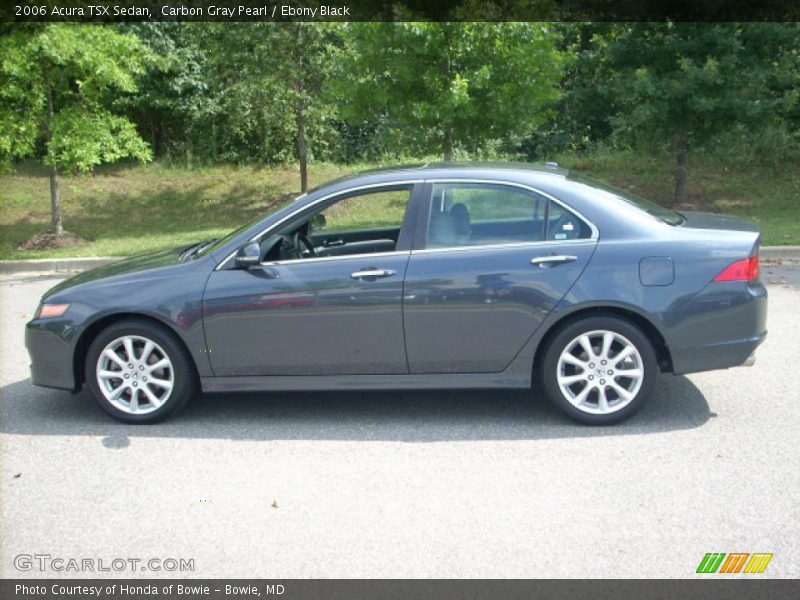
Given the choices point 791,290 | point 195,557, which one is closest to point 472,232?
point 195,557

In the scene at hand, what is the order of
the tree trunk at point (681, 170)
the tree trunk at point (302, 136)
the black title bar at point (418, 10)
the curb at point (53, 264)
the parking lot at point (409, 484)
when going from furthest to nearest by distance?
the tree trunk at point (302, 136)
the tree trunk at point (681, 170)
the black title bar at point (418, 10)
the curb at point (53, 264)
the parking lot at point (409, 484)

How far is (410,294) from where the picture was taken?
5.44m

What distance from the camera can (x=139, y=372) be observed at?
5.70m

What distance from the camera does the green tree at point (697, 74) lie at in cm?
1510

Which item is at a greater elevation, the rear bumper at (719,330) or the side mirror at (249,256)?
the side mirror at (249,256)

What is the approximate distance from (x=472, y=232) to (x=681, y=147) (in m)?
12.1

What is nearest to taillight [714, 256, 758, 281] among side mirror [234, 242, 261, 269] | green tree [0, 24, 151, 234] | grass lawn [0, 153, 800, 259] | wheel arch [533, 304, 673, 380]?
wheel arch [533, 304, 673, 380]

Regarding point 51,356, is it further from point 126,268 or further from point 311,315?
point 311,315

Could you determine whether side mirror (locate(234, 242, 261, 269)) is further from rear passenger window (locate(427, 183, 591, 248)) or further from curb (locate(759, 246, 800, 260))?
curb (locate(759, 246, 800, 260))

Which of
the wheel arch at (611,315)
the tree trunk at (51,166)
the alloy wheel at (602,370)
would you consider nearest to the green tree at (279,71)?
the tree trunk at (51,166)

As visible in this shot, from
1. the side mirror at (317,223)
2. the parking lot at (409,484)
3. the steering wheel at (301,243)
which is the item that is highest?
the side mirror at (317,223)

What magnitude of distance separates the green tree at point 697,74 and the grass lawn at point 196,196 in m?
1.76

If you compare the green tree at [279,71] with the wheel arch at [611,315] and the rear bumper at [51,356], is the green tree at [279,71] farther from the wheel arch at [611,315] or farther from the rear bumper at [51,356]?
the wheel arch at [611,315]

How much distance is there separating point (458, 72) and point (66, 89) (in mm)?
6678
